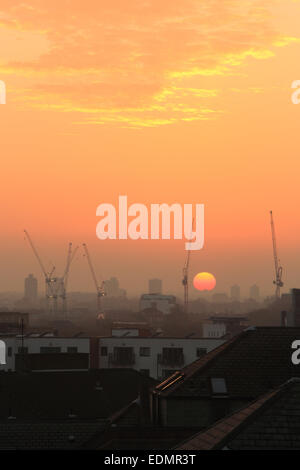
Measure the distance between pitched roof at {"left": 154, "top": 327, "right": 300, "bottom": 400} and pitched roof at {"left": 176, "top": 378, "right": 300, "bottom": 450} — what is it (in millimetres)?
14856

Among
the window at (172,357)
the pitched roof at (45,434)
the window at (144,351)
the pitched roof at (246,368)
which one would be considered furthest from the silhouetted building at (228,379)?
the window at (144,351)

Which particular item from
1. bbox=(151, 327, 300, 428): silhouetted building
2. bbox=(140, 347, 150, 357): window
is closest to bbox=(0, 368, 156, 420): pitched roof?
bbox=(151, 327, 300, 428): silhouetted building

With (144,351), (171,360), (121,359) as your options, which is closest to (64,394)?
(171,360)

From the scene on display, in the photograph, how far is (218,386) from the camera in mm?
47062

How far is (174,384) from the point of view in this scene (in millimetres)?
49094

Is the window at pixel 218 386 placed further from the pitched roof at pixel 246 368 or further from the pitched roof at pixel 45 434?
the pitched roof at pixel 45 434

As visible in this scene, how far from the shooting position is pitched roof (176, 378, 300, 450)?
29.0m

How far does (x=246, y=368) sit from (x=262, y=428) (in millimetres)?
19458

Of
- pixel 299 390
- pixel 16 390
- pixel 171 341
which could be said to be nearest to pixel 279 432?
pixel 299 390

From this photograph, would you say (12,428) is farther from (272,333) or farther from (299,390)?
(299,390)

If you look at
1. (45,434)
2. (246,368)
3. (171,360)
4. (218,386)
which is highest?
(171,360)

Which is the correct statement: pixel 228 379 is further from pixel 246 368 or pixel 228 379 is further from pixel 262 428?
pixel 262 428
